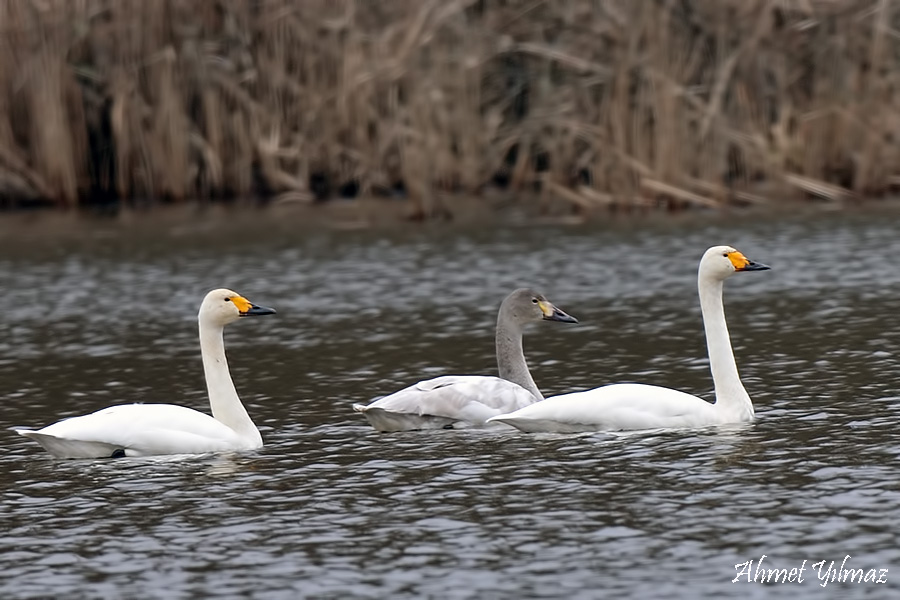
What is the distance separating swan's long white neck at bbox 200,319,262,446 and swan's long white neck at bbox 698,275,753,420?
112 inches

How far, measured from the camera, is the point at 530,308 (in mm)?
12125

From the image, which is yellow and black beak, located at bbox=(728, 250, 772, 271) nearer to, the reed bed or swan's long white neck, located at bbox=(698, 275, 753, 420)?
swan's long white neck, located at bbox=(698, 275, 753, 420)

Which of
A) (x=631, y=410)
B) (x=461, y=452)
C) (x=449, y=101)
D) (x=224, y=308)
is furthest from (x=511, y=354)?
(x=449, y=101)

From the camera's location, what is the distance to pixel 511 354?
468 inches

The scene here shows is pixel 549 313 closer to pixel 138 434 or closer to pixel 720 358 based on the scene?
pixel 720 358

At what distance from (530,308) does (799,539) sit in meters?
4.70

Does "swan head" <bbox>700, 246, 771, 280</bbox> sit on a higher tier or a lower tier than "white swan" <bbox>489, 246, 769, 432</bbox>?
higher

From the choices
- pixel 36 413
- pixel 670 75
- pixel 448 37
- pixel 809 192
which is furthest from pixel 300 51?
pixel 36 413

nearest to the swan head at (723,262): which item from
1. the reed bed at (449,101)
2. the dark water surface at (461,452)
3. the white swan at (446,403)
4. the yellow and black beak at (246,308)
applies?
the dark water surface at (461,452)

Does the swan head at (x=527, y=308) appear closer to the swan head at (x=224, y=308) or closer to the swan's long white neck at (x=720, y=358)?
the swan's long white neck at (x=720, y=358)

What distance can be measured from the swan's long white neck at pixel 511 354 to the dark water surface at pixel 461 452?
88 centimetres

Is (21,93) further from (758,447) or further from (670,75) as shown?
(758,447)

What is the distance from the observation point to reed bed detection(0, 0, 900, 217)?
882 inches

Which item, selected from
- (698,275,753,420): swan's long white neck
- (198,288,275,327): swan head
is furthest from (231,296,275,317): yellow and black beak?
(698,275,753,420): swan's long white neck
